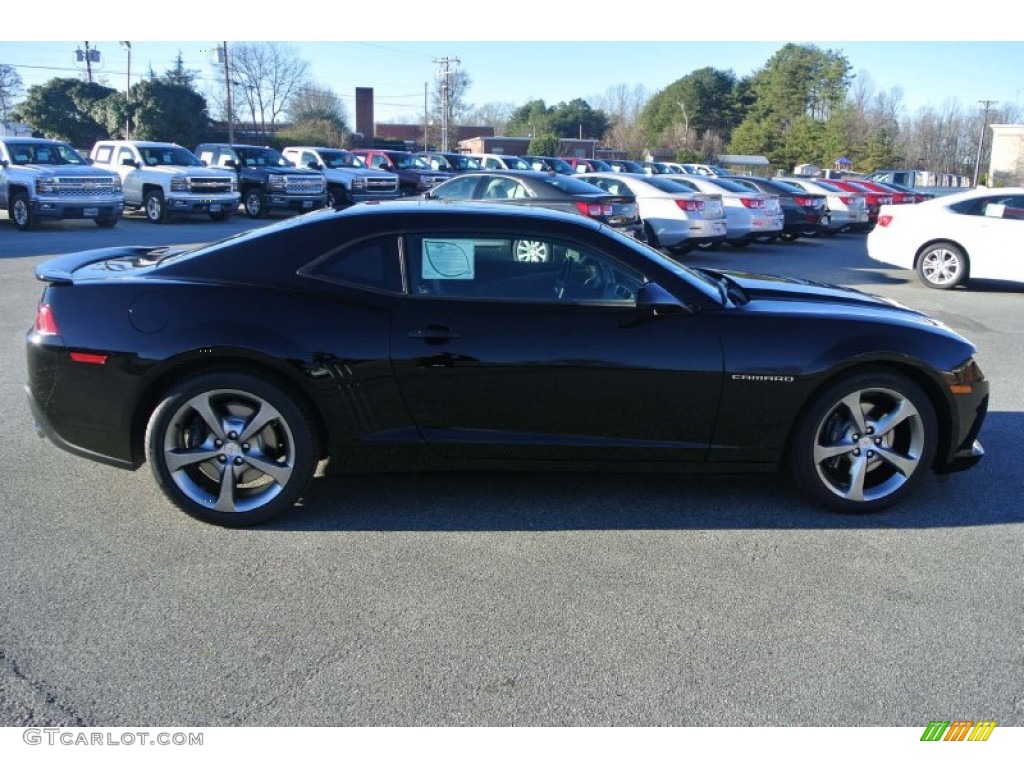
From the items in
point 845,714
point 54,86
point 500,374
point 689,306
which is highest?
point 54,86

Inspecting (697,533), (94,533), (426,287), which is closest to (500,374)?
(426,287)

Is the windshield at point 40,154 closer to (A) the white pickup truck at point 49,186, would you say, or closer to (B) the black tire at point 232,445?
(A) the white pickup truck at point 49,186

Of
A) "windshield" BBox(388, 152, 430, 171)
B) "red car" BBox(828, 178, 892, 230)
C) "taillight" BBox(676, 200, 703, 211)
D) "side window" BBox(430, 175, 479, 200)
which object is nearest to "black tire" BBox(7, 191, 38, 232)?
"side window" BBox(430, 175, 479, 200)

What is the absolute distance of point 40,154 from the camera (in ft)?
64.7

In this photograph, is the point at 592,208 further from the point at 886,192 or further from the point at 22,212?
the point at 886,192

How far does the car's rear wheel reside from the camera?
12648mm

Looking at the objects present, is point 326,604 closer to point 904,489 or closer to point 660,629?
point 660,629

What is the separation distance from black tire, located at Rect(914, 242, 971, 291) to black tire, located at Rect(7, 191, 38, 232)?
17.6 metres

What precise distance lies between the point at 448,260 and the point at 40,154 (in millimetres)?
19227

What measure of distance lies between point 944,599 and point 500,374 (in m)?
2.12

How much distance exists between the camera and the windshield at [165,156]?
72.1 ft

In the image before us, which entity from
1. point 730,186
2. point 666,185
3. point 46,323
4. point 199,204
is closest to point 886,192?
point 730,186

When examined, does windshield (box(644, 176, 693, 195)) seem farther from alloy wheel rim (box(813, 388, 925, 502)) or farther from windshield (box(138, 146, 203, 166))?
windshield (box(138, 146, 203, 166))

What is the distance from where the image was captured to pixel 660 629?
3.28 m
